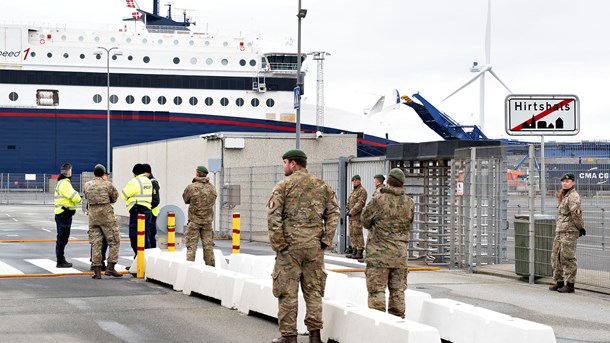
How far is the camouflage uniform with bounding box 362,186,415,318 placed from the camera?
9.95 metres

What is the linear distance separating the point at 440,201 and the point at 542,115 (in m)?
4.75

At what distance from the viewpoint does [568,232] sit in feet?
46.9

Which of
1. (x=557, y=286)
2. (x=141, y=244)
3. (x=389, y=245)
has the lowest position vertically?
(x=557, y=286)

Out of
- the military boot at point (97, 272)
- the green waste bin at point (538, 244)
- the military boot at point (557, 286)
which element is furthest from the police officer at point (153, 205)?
the military boot at point (557, 286)

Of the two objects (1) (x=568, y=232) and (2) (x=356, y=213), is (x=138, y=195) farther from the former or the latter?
(1) (x=568, y=232)

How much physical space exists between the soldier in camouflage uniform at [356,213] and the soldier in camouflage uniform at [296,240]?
10187 millimetres

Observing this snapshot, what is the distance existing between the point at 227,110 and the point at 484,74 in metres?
18.6

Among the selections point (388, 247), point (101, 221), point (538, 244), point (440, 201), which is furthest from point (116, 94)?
point (388, 247)

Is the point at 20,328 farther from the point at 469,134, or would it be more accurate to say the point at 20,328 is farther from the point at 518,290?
the point at 469,134

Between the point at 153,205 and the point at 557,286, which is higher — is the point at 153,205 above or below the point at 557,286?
above

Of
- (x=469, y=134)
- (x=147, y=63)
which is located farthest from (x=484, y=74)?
(x=147, y=63)

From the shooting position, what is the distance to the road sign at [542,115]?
15688mm

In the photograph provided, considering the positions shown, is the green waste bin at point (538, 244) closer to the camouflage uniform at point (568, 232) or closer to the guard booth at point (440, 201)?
the camouflage uniform at point (568, 232)

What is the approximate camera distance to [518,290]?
14.8m
